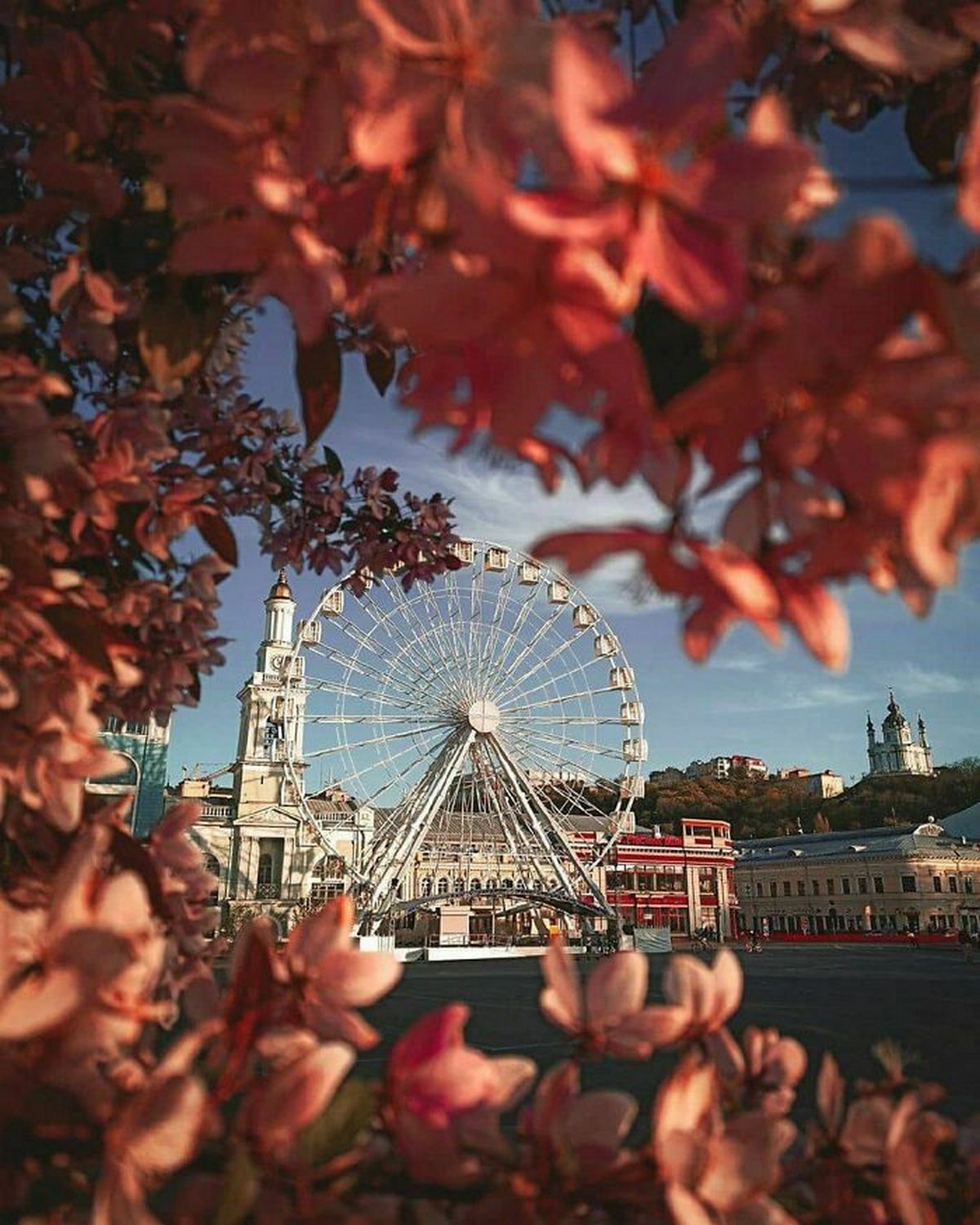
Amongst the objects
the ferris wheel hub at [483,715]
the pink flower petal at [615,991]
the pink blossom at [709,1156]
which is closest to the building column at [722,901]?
the ferris wheel hub at [483,715]

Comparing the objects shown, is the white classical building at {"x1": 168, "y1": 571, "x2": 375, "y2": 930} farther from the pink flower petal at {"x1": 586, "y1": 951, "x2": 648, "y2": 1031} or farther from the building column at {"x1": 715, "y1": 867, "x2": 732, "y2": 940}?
the pink flower petal at {"x1": 586, "y1": 951, "x2": 648, "y2": 1031}

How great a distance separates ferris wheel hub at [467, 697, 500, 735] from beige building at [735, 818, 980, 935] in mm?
42013

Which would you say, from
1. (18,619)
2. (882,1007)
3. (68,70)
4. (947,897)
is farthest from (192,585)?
(947,897)

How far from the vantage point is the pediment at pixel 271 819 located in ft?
141

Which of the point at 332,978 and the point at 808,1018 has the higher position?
the point at 332,978

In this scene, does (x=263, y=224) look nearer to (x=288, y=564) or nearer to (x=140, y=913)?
(x=140, y=913)

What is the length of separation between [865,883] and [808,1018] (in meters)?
56.8

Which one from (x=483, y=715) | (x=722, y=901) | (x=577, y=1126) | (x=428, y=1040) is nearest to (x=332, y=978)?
(x=428, y=1040)

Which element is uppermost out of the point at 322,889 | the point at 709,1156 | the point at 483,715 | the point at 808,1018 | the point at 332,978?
the point at 483,715

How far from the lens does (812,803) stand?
8612cm

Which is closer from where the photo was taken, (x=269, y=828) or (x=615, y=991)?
(x=615, y=991)

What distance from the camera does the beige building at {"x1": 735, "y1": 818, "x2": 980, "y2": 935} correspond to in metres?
58.1

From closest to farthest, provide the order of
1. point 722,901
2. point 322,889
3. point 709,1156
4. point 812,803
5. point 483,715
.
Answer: point 709,1156 < point 483,715 < point 322,889 < point 722,901 < point 812,803

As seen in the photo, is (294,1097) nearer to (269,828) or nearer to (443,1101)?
(443,1101)
